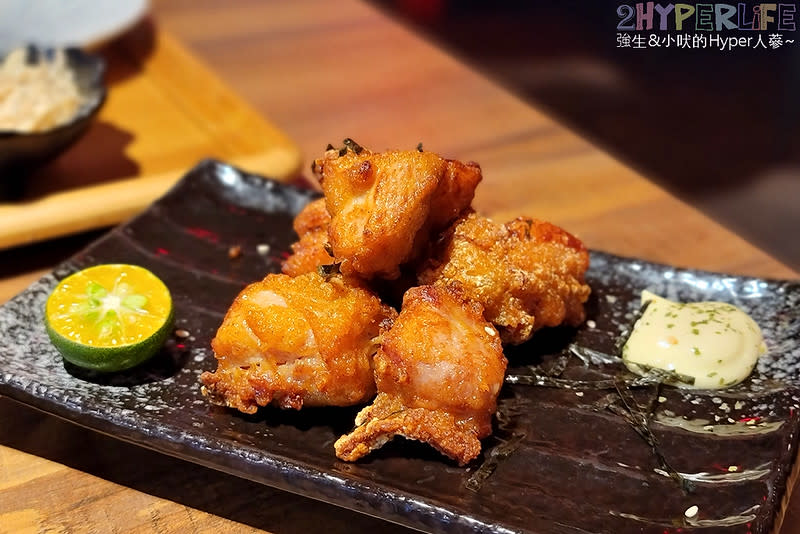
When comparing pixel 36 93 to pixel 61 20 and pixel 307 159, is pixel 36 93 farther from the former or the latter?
pixel 61 20

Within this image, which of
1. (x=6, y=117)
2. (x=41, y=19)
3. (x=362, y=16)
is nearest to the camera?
(x=6, y=117)

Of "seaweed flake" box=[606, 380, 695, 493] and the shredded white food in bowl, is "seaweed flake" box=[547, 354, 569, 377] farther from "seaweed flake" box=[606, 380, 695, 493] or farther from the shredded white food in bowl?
the shredded white food in bowl

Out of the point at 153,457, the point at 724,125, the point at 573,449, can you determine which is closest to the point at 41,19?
the point at 153,457

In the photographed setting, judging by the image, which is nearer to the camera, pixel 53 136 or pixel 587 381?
pixel 587 381

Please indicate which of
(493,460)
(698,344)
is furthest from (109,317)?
(698,344)

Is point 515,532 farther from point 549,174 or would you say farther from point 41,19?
point 41,19

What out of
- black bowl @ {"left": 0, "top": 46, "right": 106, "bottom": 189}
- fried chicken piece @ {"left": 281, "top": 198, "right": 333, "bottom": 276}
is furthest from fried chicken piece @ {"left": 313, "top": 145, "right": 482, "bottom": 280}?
black bowl @ {"left": 0, "top": 46, "right": 106, "bottom": 189}
